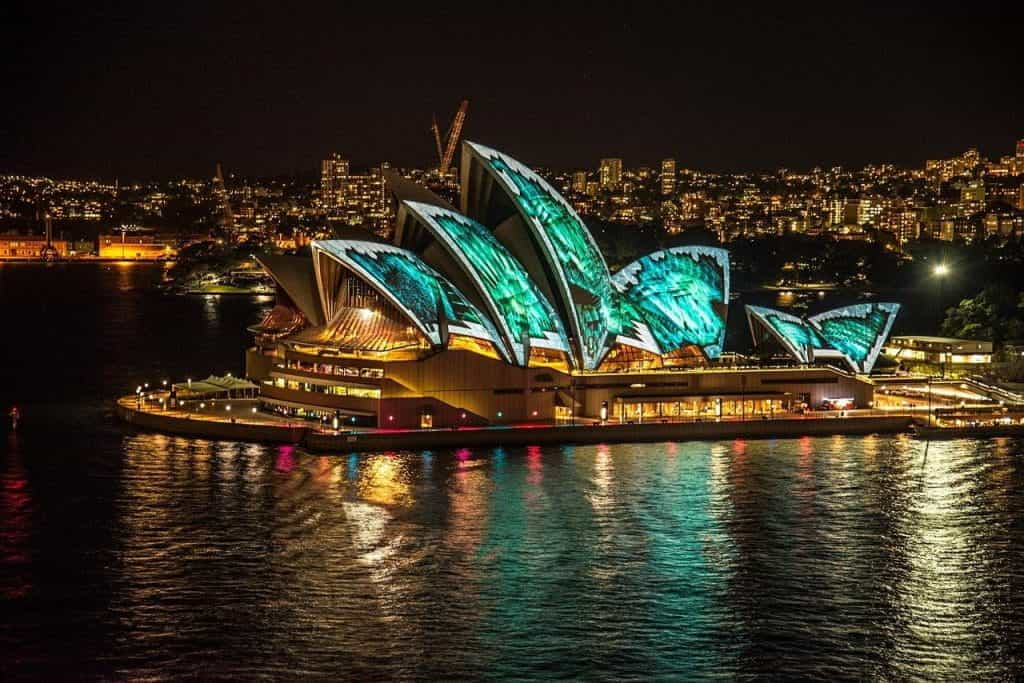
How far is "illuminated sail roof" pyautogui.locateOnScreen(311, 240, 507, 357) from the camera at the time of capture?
3400 cm

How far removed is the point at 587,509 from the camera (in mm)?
27062

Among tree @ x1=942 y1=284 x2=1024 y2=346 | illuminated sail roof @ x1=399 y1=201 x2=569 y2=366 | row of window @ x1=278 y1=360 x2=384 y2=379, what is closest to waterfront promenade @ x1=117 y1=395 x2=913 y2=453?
row of window @ x1=278 y1=360 x2=384 y2=379

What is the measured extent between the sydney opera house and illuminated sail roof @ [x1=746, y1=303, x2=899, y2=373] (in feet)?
0.27

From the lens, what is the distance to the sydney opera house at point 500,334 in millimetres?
34188

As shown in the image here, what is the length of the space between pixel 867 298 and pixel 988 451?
2747 inches

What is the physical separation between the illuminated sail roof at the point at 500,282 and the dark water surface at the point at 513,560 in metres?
3.36

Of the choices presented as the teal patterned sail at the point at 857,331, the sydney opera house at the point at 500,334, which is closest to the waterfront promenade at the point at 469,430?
the sydney opera house at the point at 500,334

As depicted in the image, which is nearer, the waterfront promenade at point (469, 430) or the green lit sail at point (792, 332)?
the waterfront promenade at point (469, 430)

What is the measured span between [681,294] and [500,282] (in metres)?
6.43

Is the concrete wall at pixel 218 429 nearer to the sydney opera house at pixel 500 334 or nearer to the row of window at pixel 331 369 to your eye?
the sydney opera house at pixel 500 334

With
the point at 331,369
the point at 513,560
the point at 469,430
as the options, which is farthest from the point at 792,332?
the point at 513,560

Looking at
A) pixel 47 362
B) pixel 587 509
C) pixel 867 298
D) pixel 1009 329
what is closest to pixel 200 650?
pixel 587 509

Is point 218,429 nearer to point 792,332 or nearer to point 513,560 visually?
point 513,560

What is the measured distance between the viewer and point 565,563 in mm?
23578
